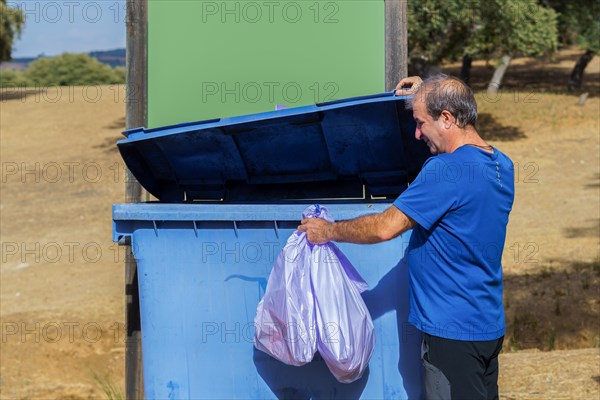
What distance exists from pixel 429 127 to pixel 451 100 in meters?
0.12

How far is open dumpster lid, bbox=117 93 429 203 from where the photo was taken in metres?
3.63

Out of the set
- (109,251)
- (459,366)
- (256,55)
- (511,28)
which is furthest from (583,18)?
(459,366)

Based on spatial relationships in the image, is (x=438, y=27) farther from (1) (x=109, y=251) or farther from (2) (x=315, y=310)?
(2) (x=315, y=310)

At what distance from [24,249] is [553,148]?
10084mm

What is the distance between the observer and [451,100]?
114 inches

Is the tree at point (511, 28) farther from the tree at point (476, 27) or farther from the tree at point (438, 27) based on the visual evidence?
the tree at point (438, 27)

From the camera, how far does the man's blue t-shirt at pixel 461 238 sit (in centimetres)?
282

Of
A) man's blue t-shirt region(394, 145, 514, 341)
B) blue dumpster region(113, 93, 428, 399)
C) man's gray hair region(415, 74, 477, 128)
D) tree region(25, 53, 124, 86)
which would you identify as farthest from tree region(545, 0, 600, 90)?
man's blue t-shirt region(394, 145, 514, 341)

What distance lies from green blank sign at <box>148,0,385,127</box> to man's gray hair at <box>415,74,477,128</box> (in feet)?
5.23

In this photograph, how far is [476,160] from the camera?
2.85 meters

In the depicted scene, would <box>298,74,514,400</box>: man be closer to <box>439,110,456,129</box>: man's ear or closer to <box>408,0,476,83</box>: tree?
<box>439,110,456,129</box>: man's ear

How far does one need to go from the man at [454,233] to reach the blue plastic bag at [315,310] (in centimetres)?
26

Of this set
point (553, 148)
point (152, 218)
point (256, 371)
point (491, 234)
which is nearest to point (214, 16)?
point (152, 218)

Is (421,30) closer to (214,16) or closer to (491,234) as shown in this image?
(214,16)
